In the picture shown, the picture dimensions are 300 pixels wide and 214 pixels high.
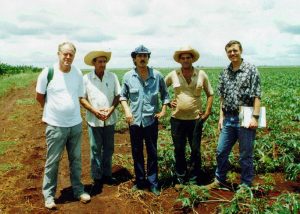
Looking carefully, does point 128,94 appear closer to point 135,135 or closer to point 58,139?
point 135,135

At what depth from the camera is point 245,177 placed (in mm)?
4570

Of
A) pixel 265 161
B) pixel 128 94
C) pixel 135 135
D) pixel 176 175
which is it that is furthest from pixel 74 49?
pixel 265 161

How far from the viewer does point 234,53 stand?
430 cm

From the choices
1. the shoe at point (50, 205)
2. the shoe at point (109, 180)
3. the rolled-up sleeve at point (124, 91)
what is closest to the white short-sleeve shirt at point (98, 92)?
the rolled-up sleeve at point (124, 91)

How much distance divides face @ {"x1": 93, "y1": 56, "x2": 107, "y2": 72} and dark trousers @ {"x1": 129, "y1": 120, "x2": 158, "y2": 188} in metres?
0.90

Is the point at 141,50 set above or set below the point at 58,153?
above

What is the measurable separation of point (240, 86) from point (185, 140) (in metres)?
1.20

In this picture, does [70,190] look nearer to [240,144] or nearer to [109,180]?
[109,180]

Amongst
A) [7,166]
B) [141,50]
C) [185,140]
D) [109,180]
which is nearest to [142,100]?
[141,50]

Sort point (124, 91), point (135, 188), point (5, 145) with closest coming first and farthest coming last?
point (124, 91), point (135, 188), point (5, 145)

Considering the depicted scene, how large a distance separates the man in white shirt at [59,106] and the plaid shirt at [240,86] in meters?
1.83

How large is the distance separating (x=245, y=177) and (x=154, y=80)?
1.67m

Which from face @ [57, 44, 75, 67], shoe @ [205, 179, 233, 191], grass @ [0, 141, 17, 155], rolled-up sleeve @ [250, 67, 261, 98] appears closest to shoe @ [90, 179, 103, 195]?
shoe @ [205, 179, 233, 191]

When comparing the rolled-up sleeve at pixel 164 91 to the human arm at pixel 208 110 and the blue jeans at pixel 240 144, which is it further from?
the blue jeans at pixel 240 144
